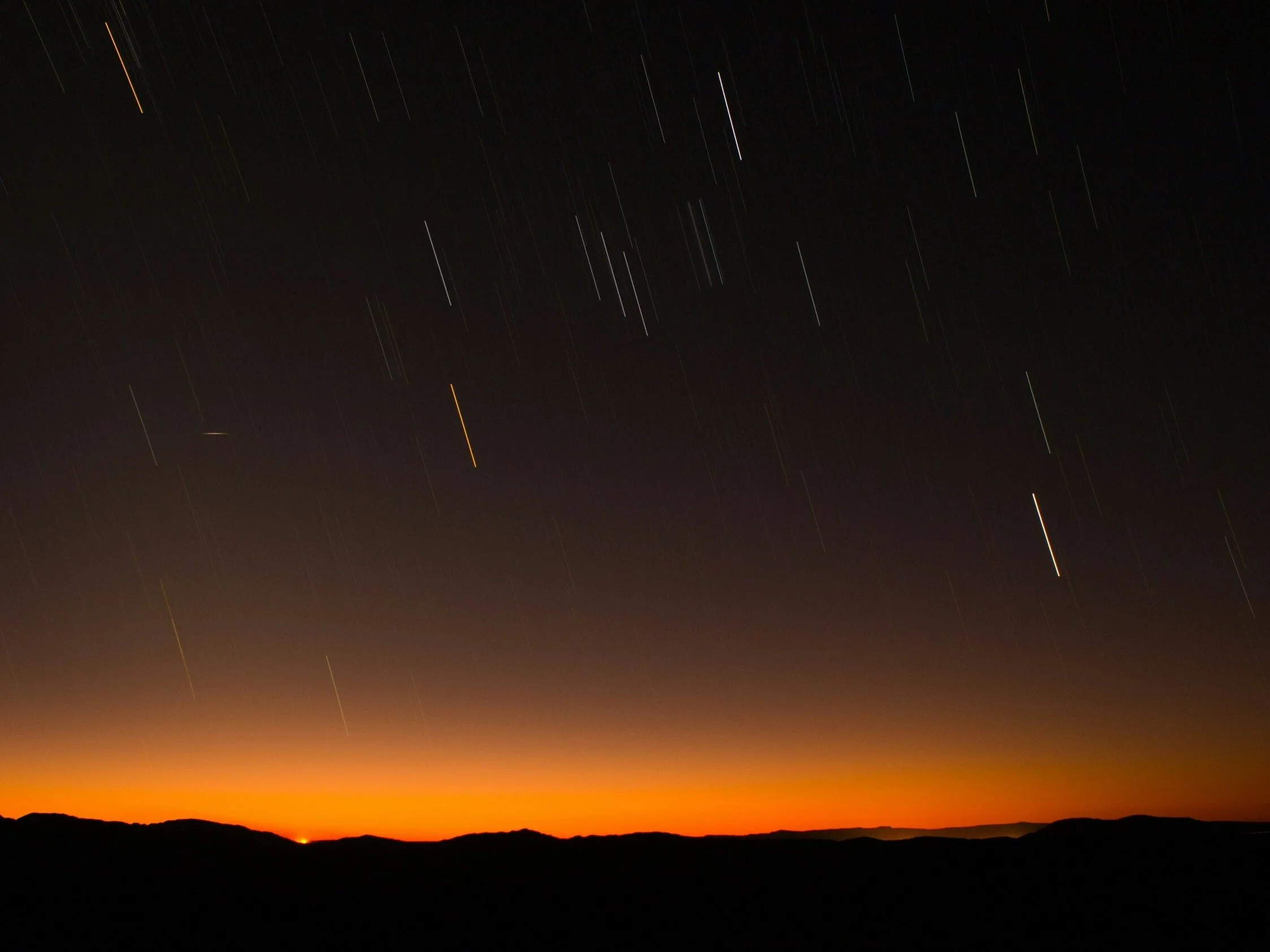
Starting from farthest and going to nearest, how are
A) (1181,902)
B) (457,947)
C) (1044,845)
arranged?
(1044,845) → (1181,902) → (457,947)

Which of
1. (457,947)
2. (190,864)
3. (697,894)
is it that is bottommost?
(697,894)

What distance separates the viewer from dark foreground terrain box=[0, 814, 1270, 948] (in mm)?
23234

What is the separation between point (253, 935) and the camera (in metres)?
24.4

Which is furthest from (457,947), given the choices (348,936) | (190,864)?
(190,864)

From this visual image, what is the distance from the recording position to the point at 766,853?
3769 centimetres

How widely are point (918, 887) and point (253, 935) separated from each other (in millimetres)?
22142

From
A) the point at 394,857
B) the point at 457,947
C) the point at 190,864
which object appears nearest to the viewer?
the point at 457,947

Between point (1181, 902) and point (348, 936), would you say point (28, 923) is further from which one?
point (1181, 902)

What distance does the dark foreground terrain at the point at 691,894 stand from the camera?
23.2 meters

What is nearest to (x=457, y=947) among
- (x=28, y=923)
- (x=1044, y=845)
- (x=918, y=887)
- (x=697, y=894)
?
(x=697, y=894)

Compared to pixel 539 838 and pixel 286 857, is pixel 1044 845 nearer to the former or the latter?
pixel 539 838

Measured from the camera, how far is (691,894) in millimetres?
28281

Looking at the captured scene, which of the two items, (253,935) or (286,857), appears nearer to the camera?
(253,935)

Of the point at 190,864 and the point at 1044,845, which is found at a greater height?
the point at 190,864
